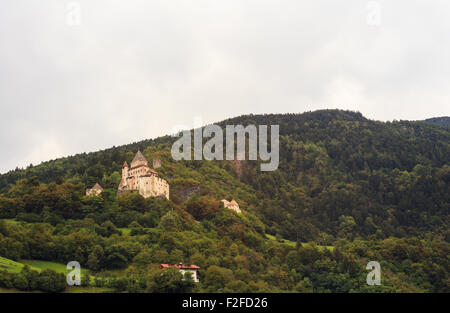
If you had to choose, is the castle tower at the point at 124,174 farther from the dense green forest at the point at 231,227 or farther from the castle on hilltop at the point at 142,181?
the dense green forest at the point at 231,227

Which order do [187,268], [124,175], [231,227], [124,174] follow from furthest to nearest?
[124,174], [124,175], [231,227], [187,268]

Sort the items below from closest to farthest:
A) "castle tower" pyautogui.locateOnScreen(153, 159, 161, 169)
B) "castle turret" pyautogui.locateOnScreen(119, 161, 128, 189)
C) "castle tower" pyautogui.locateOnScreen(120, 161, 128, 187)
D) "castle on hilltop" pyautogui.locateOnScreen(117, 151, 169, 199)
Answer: "castle on hilltop" pyautogui.locateOnScreen(117, 151, 169, 199), "castle turret" pyautogui.locateOnScreen(119, 161, 128, 189), "castle tower" pyautogui.locateOnScreen(120, 161, 128, 187), "castle tower" pyautogui.locateOnScreen(153, 159, 161, 169)

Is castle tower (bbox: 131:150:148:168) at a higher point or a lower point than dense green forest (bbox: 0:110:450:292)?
higher

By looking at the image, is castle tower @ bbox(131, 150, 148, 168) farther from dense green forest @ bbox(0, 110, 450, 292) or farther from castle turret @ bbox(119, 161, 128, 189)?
dense green forest @ bbox(0, 110, 450, 292)

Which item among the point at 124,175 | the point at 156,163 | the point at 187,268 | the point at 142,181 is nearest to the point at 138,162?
the point at 124,175

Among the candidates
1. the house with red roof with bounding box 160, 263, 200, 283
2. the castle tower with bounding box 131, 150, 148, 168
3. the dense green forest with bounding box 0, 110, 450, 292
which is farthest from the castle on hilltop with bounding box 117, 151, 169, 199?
the house with red roof with bounding box 160, 263, 200, 283

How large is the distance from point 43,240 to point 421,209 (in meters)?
106

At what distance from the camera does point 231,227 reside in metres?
105

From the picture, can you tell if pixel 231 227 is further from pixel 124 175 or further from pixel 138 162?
pixel 124 175

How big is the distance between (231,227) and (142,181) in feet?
59.8

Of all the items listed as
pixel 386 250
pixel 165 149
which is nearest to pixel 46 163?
pixel 165 149

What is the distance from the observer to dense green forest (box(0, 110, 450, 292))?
7969cm

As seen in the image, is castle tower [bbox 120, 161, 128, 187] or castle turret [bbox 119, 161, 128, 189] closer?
castle turret [bbox 119, 161, 128, 189]

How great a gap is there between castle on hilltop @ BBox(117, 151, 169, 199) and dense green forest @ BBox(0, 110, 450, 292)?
111 inches
